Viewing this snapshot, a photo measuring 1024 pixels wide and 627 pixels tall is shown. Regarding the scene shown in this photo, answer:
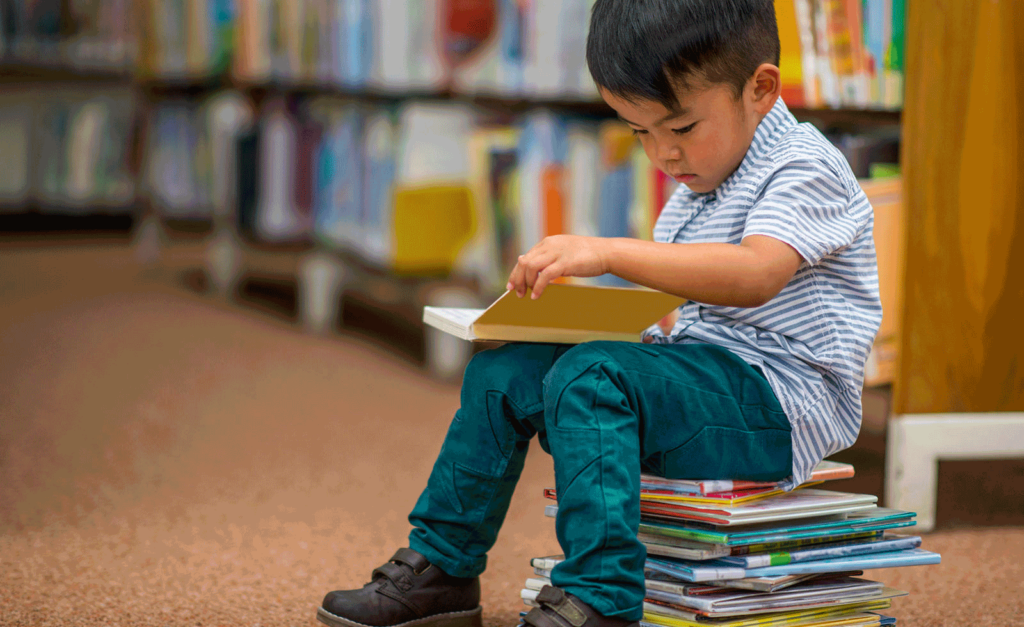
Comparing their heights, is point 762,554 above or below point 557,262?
below

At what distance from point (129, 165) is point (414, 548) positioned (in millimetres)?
3860

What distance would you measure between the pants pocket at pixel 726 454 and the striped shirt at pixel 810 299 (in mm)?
26

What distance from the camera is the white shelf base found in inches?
50.8

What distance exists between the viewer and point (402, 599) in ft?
2.90

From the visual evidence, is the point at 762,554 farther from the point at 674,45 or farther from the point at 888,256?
the point at 888,256

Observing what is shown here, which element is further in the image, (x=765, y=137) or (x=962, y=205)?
(x=962, y=205)

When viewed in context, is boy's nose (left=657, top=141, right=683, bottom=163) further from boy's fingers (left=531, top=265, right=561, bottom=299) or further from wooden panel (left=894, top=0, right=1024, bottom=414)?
wooden panel (left=894, top=0, right=1024, bottom=414)

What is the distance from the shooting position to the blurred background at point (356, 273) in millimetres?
1246

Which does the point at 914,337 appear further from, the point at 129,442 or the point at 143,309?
the point at 143,309

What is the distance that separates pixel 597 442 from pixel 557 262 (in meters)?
0.13

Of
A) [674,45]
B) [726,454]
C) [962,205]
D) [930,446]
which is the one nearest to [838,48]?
[962,205]

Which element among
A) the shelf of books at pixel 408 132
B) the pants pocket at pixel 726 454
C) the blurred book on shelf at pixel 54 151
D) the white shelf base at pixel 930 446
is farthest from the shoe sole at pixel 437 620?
the blurred book on shelf at pixel 54 151

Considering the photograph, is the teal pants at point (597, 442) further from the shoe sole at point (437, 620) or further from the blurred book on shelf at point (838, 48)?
the blurred book on shelf at point (838, 48)

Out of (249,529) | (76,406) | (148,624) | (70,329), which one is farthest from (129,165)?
(148,624)
